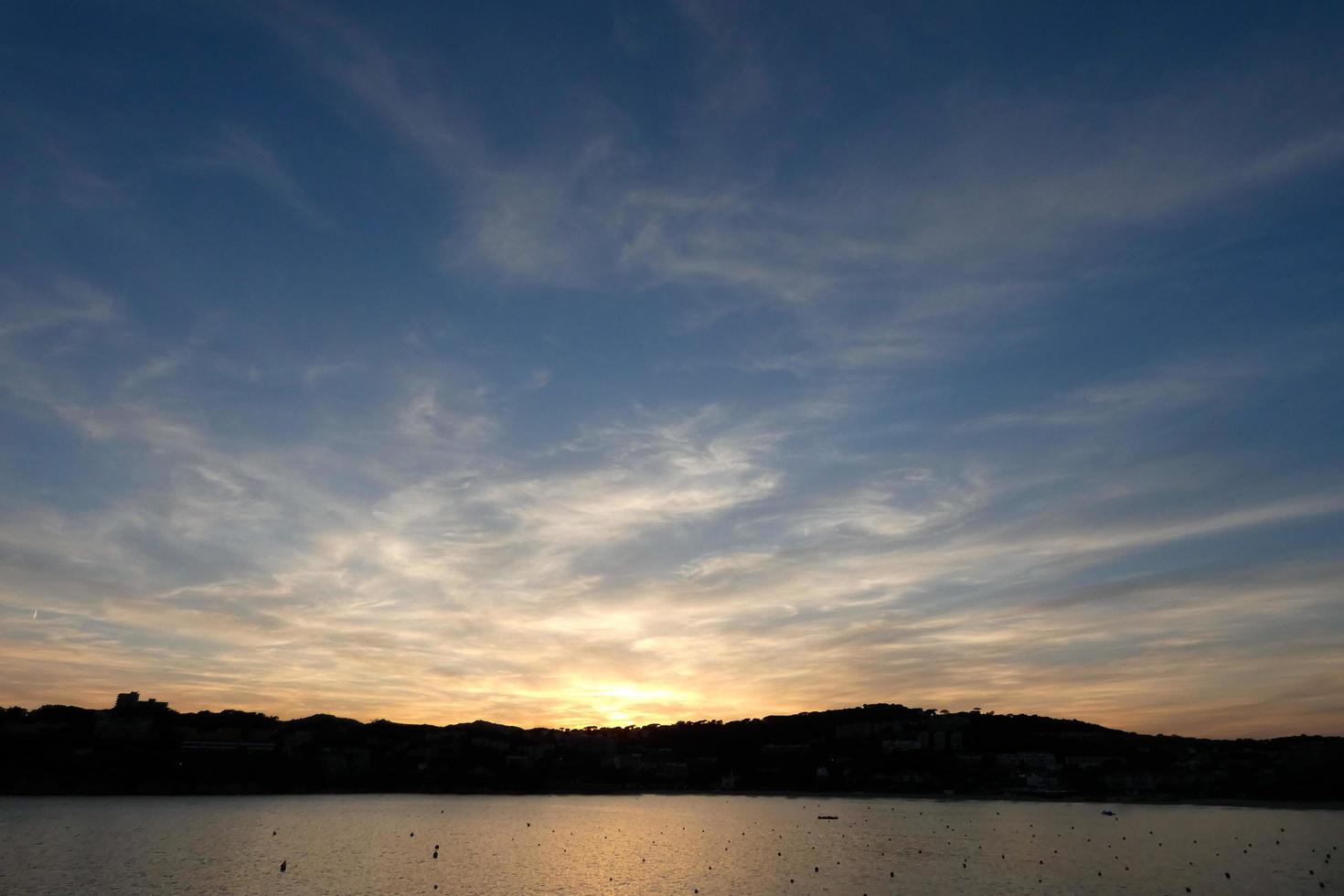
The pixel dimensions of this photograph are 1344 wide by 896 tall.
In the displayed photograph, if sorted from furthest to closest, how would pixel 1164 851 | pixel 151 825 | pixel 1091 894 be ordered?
pixel 151 825, pixel 1164 851, pixel 1091 894

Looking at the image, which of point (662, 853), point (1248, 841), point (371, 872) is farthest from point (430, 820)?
point (1248, 841)

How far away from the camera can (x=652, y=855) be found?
5157 inches

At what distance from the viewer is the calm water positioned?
9494 centimetres

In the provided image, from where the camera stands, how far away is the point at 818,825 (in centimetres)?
18338

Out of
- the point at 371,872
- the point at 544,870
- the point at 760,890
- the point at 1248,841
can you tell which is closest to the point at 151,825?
the point at 371,872

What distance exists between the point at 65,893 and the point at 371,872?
1250 inches

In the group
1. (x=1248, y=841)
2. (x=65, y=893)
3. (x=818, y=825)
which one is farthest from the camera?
(x=818, y=825)

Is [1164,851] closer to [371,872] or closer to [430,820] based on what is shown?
[371,872]

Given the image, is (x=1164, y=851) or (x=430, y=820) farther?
(x=430, y=820)

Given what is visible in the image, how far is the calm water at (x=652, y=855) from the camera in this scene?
94.9 metres

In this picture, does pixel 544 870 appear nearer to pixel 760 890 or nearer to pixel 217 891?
pixel 760 890

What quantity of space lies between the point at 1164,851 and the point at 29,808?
725 ft

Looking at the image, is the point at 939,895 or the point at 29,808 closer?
the point at 939,895

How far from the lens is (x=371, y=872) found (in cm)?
10475
